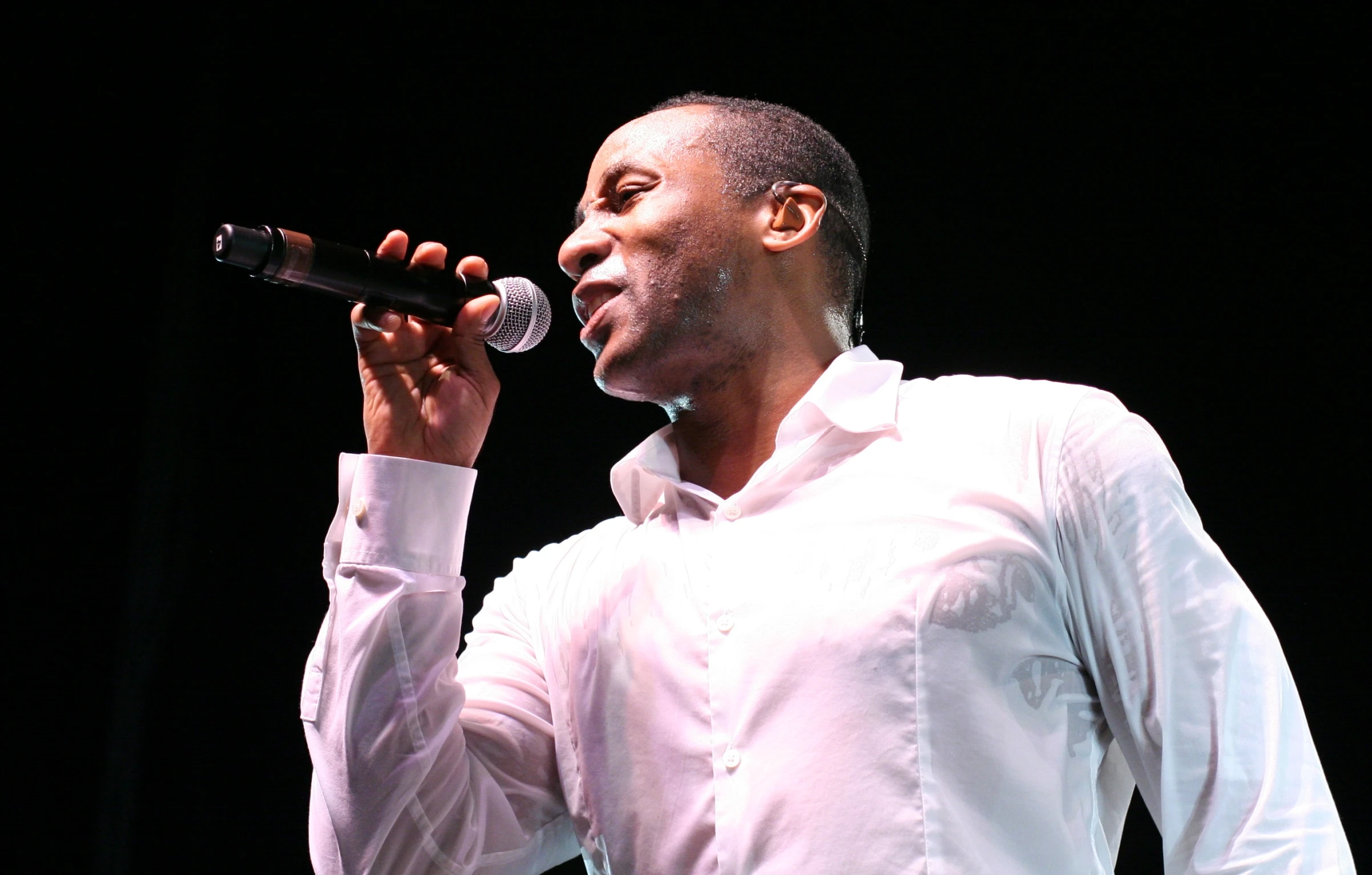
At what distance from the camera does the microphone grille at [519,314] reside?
1476 mm

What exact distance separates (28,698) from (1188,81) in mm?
2511

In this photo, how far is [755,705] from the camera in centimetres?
126

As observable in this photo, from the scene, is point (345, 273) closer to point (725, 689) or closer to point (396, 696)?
point (396, 696)

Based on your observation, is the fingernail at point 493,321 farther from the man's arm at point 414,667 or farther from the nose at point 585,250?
A: the nose at point 585,250

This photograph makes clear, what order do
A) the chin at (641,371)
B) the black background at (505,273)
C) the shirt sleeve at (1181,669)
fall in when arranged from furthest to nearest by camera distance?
the black background at (505,273) → the chin at (641,371) → the shirt sleeve at (1181,669)

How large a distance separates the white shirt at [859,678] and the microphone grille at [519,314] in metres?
0.21

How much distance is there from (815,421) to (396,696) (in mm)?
606

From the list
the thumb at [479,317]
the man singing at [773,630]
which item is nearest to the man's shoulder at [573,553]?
the man singing at [773,630]

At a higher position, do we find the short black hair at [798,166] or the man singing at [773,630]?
the short black hair at [798,166]

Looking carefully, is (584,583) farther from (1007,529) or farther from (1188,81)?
(1188,81)

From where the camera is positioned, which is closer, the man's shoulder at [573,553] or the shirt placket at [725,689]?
the shirt placket at [725,689]

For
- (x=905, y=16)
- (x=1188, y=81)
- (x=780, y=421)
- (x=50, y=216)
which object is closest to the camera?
(x=780, y=421)

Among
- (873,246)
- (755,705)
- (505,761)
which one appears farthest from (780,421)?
(873,246)

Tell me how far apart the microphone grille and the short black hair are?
0.38 meters
